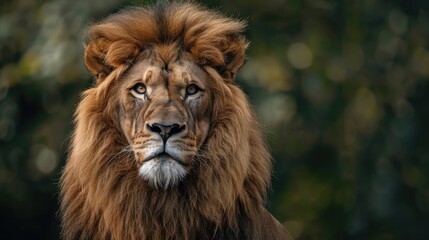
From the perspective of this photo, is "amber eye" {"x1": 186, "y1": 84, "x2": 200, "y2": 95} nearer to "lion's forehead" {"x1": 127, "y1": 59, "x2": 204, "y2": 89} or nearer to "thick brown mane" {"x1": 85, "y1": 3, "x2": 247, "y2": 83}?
"lion's forehead" {"x1": 127, "y1": 59, "x2": 204, "y2": 89}

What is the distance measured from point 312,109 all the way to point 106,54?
543 centimetres

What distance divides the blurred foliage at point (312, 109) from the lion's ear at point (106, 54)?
4641 mm

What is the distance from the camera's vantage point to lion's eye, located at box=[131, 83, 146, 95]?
6195 millimetres

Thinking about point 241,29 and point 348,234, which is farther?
point 348,234

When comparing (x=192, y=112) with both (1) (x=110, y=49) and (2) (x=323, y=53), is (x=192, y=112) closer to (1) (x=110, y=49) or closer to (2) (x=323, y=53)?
(1) (x=110, y=49)

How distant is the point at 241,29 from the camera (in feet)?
21.5

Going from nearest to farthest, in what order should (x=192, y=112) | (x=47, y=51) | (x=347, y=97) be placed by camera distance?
(x=192, y=112), (x=47, y=51), (x=347, y=97)

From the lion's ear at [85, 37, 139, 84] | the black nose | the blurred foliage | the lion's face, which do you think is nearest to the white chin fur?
the lion's face

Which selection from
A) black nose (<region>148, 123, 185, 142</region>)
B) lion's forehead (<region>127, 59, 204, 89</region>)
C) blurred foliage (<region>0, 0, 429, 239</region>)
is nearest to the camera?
black nose (<region>148, 123, 185, 142</region>)

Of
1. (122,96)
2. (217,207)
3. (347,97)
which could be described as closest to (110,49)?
(122,96)

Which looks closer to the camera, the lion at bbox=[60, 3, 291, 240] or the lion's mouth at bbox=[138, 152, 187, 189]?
the lion's mouth at bbox=[138, 152, 187, 189]

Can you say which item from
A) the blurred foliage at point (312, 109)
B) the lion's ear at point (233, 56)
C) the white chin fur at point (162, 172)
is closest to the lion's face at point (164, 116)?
the white chin fur at point (162, 172)

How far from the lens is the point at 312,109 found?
1167 centimetres

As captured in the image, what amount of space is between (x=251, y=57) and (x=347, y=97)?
33.9 inches
